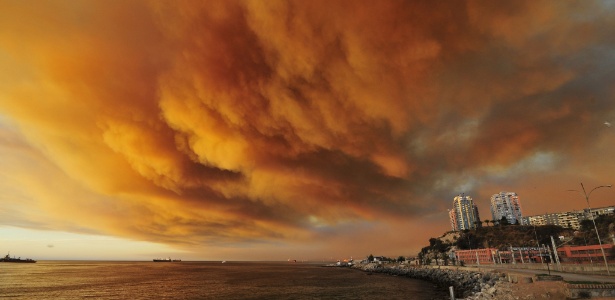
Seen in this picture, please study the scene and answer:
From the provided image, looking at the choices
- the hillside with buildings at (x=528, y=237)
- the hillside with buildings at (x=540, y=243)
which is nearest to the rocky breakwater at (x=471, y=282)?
the hillside with buildings at (x=540, y=243)

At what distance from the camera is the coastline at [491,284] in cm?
2820

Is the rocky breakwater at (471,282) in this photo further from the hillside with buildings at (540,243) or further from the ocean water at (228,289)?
the hillside with buildings at (540,243)

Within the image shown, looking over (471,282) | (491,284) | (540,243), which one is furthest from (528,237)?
(491,284)

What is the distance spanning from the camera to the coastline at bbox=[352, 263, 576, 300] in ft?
92.5

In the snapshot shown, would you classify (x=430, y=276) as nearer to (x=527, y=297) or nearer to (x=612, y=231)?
(x=527, y=297)

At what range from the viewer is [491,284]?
46.9 meters

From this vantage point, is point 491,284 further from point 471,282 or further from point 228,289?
point 228,289

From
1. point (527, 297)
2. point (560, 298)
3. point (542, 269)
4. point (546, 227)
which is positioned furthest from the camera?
point (546, 227)

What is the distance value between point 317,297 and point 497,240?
164166mm

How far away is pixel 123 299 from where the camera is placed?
5869 centimetres

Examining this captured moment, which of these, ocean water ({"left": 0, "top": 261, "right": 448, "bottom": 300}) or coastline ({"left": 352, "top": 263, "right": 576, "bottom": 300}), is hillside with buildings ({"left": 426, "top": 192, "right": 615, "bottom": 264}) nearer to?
coastline ({"left": 352, "top": 263, "right": 576, "bottom": 300})

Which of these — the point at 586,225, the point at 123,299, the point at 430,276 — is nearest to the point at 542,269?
the point at 430,276

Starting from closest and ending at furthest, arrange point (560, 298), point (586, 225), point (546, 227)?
1. point (560, 298)
2. point (586, 225)
3. point (546, 227)

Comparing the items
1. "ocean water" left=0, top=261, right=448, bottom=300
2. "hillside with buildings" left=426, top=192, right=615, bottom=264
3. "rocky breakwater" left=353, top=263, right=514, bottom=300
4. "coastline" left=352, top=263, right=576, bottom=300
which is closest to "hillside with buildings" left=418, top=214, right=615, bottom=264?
"hillside with buildings" left=426, top=192, right=615, bottom=264
